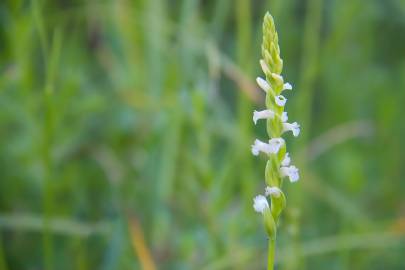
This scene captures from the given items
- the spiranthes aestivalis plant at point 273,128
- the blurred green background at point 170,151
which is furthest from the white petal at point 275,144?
the blurred green background at point 170,151

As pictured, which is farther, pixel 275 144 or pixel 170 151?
pixel 170 151

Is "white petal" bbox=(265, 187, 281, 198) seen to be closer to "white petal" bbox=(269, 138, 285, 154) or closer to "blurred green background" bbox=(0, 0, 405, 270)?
"white petal" bbox=(269, 138, 285, 154)

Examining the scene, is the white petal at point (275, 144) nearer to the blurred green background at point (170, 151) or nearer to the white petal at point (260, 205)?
the white petal at point (260, 205)

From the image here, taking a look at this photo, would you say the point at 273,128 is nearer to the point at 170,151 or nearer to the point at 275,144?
the point at 275,144

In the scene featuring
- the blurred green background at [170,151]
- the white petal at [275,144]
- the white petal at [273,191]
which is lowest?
the white petal at [273,191]

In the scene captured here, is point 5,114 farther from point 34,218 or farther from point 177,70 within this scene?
point 177,70

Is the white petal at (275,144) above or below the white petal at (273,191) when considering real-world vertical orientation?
above

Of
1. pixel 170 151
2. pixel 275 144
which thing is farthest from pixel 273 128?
pixel 170 151

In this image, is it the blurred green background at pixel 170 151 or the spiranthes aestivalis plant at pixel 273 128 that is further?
the blurred green background at pixel 170 151
